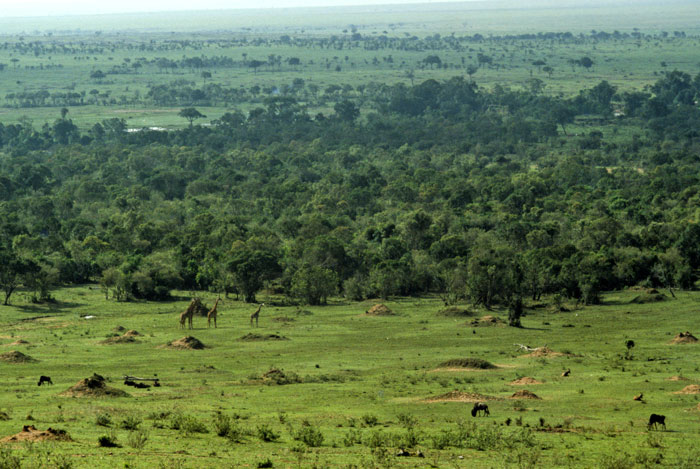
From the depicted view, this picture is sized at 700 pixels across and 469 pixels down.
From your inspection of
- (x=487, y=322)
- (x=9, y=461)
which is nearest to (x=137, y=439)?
(x=9, y=461)

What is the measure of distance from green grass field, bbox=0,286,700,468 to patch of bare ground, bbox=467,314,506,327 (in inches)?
29.6

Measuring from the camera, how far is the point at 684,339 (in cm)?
5481

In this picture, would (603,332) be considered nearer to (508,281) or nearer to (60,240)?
(508,281)

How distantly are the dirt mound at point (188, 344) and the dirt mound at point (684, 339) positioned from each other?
27316 mm

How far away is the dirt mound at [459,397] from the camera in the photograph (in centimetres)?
3847

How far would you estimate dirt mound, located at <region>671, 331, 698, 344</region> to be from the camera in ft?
179

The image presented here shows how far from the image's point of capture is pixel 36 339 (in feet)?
181

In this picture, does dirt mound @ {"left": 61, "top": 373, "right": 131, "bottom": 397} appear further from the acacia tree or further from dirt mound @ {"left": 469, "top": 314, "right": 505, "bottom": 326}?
the acacia tree

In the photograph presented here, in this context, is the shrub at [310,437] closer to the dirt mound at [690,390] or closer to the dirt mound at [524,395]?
the dirt mound at [524,395]

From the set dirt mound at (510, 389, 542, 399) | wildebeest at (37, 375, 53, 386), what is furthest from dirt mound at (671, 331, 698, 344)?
wildebeest at (37, 375, 53, 386)

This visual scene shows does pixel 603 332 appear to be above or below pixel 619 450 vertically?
below

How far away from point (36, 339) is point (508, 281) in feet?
110

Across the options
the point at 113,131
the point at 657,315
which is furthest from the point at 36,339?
the point at 113,131

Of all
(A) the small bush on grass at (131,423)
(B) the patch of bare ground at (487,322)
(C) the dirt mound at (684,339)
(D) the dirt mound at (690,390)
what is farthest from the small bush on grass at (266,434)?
(B) the patch of bare ground at (487,322)
